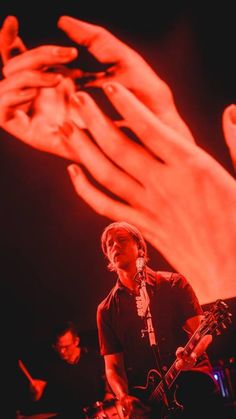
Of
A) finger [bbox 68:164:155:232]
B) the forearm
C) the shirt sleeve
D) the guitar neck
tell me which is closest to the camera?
the guitar neck

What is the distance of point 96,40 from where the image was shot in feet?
11.7

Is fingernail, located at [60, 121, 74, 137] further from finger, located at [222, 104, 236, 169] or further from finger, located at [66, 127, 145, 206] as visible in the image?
finger, located at [222, 104, 236, 169]

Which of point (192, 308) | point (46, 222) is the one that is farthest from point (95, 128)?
point (192, 308)

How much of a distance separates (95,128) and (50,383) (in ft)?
5.61

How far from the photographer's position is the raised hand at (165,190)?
118 inches

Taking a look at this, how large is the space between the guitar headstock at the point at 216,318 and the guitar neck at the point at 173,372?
0.03m

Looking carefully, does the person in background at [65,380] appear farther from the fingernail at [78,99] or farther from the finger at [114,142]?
the fingernail at [78,99]

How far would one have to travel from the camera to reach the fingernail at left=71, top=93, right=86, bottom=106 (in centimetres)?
348

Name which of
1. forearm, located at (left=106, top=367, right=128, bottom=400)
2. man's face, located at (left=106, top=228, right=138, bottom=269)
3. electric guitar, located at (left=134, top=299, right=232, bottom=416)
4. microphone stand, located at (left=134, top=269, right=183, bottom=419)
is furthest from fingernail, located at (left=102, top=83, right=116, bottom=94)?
forearm, located at (left=106, top=367, right=128, bottom=400)

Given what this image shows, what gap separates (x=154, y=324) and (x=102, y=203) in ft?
3.08

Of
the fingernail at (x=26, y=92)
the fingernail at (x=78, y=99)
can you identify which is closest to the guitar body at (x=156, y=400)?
the fingernail at (x=78, y=99)

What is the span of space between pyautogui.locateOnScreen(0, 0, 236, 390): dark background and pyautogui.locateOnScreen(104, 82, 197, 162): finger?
0.58 feet

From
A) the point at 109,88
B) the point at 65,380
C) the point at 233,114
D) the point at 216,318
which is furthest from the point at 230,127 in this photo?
the point at 65,380

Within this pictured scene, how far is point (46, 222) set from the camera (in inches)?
135
